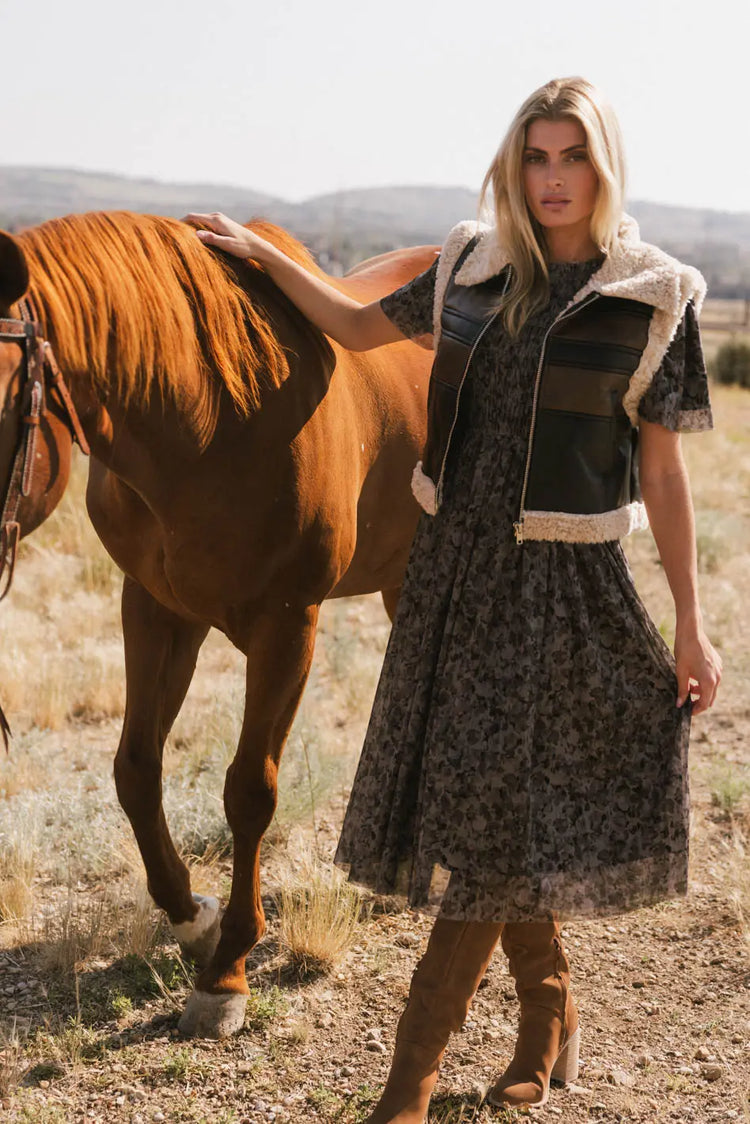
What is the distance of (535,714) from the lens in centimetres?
243

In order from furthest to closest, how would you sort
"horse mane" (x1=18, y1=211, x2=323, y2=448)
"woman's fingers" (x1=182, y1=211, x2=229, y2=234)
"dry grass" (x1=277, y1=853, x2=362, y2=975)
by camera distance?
"dry grass" (x1=277, y1=853, x2=362, y2=975) → "woman's fingers" (x1=182, y1=211, x2=229, y2=234) → "horse mane" (x1=18, y1=211, x2=323, y2=448)

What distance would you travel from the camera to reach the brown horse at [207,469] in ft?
7.46

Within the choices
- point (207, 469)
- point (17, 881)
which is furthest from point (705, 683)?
point (17, 881)

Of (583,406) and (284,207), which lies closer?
(583,406)

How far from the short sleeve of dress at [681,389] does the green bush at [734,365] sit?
2327 cm

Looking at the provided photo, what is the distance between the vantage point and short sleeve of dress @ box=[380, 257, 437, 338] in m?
2.70

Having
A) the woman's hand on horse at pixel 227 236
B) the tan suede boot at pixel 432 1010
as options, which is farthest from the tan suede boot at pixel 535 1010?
the woman's hand on horse at pixel 227 236

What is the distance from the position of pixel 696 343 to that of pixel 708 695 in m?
0.74

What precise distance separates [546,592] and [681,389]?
1.65ft

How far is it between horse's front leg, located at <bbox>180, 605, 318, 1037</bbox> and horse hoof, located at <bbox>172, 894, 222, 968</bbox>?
216 millimetres

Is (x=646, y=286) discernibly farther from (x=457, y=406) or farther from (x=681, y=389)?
(x=457, y=406)

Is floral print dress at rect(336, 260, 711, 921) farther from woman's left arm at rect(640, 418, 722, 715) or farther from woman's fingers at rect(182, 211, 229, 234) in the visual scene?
woman's fingers at rect(182, 211, 229, 234)

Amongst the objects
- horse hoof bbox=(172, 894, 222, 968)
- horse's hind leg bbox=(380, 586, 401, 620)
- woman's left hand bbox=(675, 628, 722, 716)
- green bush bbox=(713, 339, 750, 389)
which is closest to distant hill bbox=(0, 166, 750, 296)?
green bush bbox=(713, 339, 750, 389)

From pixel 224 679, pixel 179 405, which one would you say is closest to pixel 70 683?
pixel 224 679
